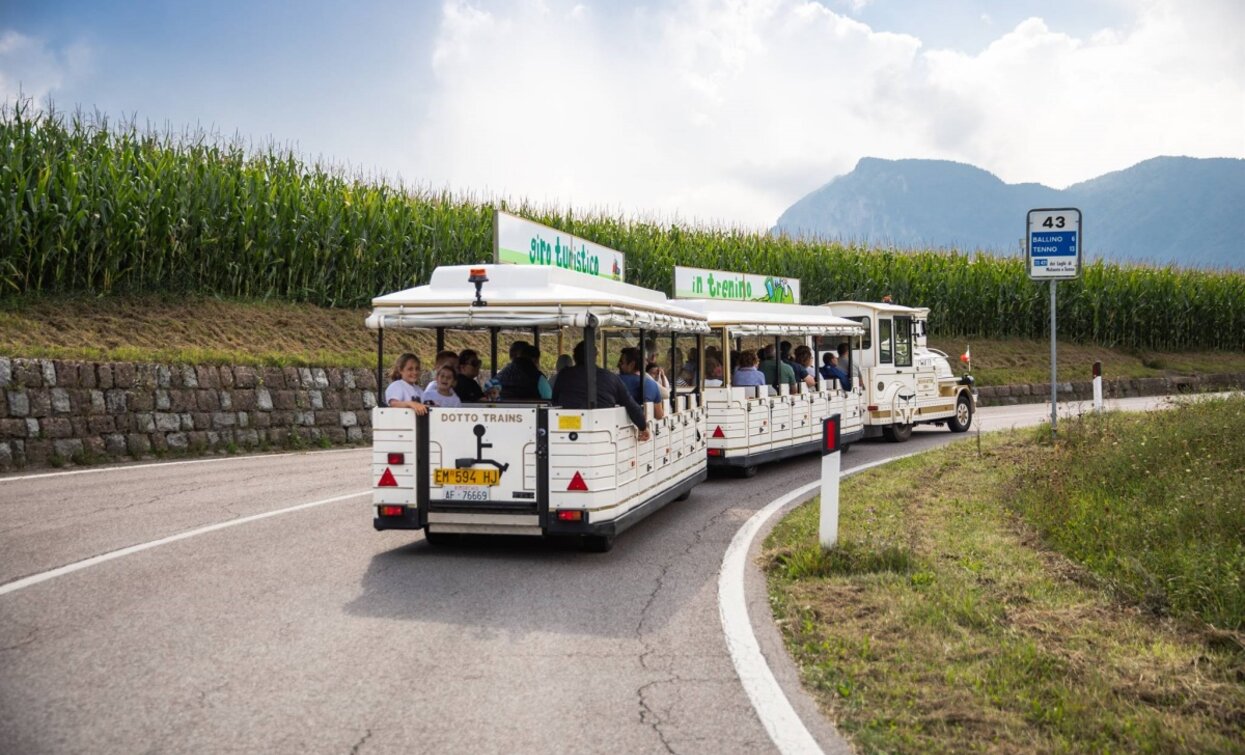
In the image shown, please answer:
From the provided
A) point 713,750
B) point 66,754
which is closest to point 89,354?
point 66,754

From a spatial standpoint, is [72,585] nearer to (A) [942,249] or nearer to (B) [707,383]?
(B) [707,383]

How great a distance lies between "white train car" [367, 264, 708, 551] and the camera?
8820 mm

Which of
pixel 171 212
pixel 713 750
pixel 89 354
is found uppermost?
pixel 171 212

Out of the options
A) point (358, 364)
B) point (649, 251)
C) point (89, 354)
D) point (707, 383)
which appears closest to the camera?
point (707, 383)

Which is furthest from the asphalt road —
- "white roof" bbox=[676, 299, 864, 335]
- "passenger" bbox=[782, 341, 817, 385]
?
"passenger" bbox=[782, 341, 817, 385]

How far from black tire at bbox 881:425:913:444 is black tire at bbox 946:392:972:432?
2438 millimetres

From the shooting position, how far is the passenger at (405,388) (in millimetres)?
9047

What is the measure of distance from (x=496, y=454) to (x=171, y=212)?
15.3 m

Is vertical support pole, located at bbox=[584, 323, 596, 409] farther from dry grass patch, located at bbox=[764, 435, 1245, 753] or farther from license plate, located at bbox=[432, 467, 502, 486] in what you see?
dry grass patch, located at bbox=[764, 435, 1245, 753]

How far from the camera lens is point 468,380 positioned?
1082cm

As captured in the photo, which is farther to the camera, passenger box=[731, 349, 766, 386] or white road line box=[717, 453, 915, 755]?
passenger box=[731, 349, 766, 386]

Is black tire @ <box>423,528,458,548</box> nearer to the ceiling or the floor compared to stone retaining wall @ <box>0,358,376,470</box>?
nearer to the floor

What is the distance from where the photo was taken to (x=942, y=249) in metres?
47.2

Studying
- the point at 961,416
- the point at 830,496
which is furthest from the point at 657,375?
the point at 961,416
